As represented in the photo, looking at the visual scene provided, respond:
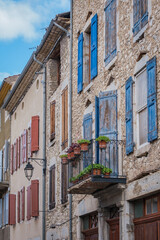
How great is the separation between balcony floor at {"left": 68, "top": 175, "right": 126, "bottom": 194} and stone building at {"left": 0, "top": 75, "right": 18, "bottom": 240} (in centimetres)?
1389

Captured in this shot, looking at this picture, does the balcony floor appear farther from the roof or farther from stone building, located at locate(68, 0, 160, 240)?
the roof

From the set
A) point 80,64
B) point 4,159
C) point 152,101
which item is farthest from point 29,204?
point 152,101

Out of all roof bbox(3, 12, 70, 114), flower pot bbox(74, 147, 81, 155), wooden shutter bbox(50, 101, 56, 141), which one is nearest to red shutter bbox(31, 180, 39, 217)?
wooden shutter bbox(50, 101, 56, 141)

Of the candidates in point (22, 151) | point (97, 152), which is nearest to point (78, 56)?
point (97, 152)

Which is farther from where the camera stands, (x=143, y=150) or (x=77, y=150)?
(x=77, y=150)

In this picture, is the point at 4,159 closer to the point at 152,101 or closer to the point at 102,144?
the point at 102,144

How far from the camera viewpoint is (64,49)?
738 inches

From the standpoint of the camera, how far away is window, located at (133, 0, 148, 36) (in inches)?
455

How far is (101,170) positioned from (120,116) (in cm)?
129

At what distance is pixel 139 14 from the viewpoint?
11.9m

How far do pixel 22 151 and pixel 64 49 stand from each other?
695cm

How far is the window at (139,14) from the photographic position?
1155 cm

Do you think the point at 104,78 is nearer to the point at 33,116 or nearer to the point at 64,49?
the point at 64,49

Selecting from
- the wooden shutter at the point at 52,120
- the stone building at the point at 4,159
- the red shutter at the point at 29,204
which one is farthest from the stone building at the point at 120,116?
the stone building at the point at 4,159
